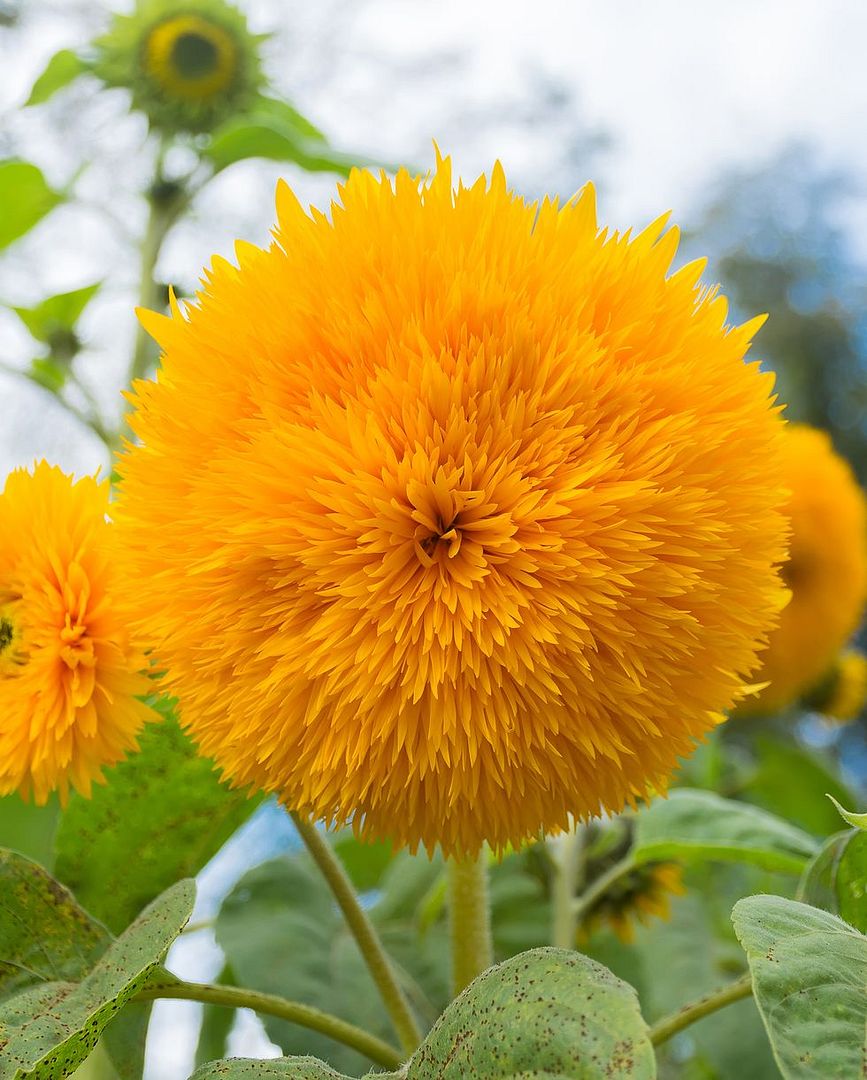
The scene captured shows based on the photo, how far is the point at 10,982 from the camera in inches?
16.4

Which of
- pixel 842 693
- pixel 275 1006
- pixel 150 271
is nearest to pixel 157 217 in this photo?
pixel 150 271

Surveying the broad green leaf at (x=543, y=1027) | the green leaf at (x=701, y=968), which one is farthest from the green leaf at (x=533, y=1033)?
the green leaf at (x=701, y=968)

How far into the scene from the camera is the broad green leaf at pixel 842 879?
15.8 inches

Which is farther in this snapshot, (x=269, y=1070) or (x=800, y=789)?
(x=800, y=789)

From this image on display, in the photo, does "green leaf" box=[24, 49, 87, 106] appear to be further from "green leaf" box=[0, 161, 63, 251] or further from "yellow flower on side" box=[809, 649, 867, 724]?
"yellow flower on side" box=[809, 649, 867, 724]

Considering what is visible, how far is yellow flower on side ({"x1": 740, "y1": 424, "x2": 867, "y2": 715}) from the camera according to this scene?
Result: 1.05 m

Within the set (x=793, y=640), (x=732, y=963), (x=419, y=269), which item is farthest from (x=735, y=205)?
(x=419, y=269)

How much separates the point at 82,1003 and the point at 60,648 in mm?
118

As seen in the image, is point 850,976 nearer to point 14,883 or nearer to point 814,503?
point 14,883

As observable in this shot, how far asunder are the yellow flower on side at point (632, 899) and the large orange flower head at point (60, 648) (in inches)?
15.2

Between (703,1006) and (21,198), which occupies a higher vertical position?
(21,198)

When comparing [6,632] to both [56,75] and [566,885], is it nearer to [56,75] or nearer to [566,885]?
[566,885]

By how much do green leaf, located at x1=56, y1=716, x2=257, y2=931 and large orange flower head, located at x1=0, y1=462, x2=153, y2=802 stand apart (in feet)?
0.22

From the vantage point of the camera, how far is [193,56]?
0.89 metres
